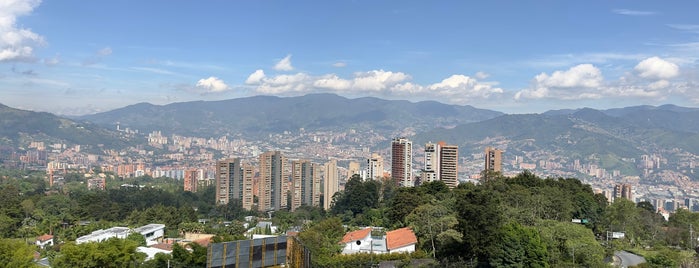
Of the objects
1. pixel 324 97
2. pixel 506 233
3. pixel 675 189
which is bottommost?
pixel 675 189

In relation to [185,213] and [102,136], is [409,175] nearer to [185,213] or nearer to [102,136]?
[185,213]

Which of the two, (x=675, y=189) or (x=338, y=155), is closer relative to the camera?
(x=675, y=189)

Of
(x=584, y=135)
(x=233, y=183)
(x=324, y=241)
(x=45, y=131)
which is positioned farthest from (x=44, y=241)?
(x=584, y=135)

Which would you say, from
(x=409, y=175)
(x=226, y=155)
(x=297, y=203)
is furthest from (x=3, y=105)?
(x=409, y=175)

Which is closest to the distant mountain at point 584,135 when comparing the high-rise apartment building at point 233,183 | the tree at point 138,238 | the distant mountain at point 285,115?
the distant mountain at point 285,115

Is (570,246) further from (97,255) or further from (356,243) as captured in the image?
(97,255)

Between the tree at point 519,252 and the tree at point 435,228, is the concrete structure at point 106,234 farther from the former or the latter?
the tree at point 519,252
